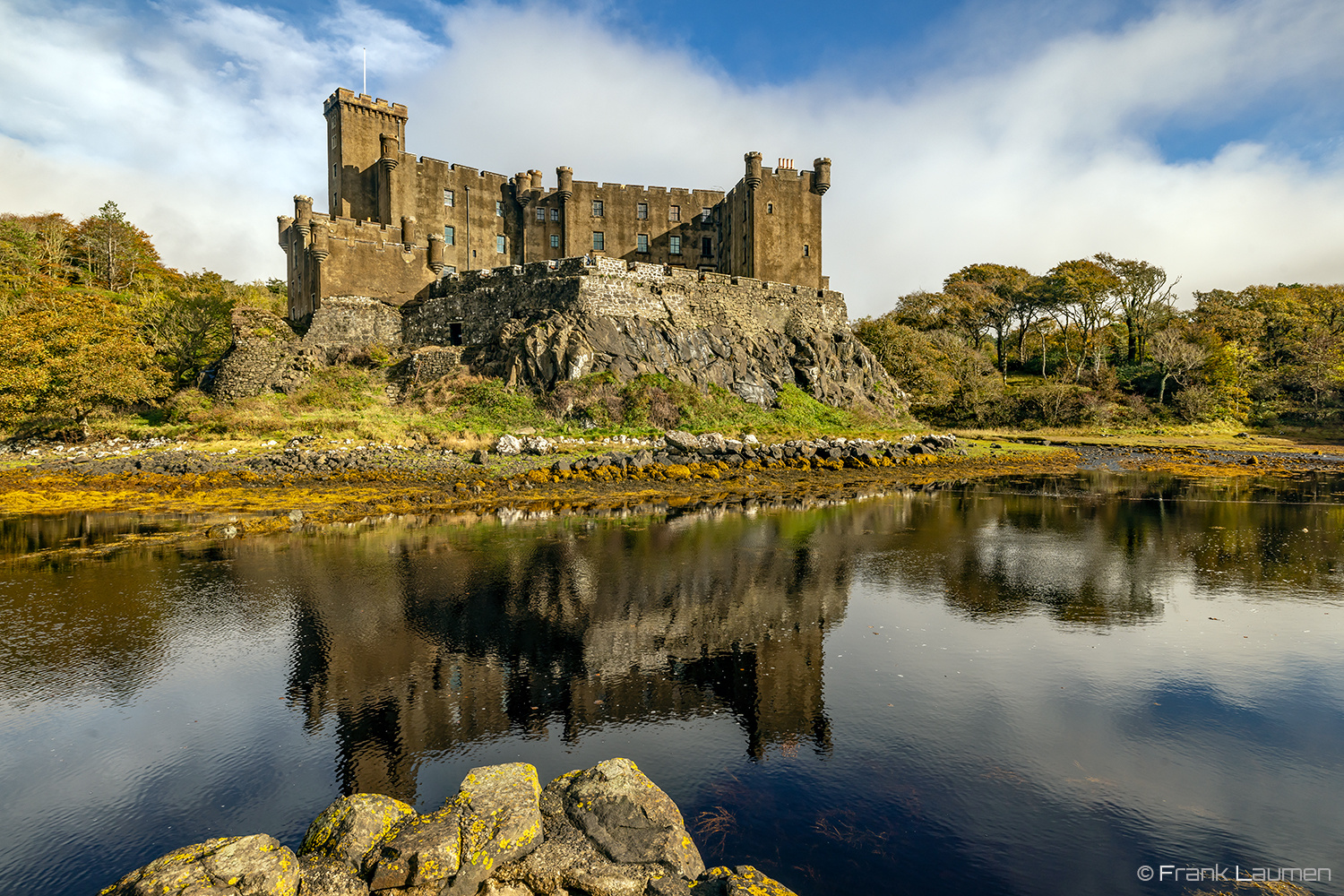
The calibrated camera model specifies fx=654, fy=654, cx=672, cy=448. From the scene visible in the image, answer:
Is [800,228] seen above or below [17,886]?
above

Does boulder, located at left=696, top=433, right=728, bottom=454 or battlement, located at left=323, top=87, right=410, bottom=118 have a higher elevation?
battlement, located at left=323, top=87, right=410, bottom=118

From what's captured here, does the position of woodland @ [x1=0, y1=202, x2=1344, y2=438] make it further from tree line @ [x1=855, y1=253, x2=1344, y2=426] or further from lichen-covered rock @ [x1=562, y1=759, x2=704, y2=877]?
lichen-covered rock @ [x1=562, y1=759, x2=704, y2=877]

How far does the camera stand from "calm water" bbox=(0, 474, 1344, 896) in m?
5.23

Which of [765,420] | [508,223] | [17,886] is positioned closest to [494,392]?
[765,420]

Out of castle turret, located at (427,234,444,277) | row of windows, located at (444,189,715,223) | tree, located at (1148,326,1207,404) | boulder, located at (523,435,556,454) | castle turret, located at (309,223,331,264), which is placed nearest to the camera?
boulder, located at (523,435,556,454)

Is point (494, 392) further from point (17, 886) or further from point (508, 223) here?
point (17, 886)

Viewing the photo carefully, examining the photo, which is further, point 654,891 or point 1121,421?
point 1121,421

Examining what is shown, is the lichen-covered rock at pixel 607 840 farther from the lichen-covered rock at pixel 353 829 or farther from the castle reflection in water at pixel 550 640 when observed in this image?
the castle reflection in water at pixel 550 640

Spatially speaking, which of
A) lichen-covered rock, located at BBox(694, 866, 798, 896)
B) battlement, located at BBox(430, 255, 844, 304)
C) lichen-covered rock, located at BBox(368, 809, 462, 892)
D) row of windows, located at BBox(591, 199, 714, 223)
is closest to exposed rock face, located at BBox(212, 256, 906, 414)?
battlement, located at BBox(430, 255, 844, 304)

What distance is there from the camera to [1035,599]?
11461 mm

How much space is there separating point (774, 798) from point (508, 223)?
156ft

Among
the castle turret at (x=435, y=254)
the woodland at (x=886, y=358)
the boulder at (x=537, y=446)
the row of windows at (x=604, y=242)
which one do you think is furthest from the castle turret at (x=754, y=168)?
the boulder at (x=537, y=446)

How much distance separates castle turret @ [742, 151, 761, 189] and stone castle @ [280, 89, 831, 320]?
65 millimetres

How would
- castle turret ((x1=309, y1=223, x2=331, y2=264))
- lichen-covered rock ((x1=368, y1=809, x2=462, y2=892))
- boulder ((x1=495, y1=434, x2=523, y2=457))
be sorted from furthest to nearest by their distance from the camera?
castle turret ((x1=309, y1=223, x2=331, y2=264)) → boulder ((x1=495, y1=434, x2=523, y2=457)) → lichen-covered rock ((x1=368, y1=809, x2=462, y2=892))
